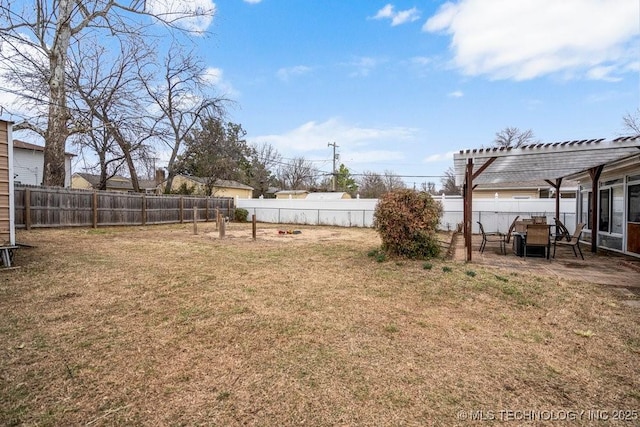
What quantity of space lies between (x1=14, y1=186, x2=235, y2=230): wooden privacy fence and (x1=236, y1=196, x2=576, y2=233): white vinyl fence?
4163 mm

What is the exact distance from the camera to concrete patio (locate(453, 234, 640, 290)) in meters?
5.31

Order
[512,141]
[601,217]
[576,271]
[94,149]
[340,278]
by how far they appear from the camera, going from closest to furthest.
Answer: [340,278] < [576,271] < [601,217] < [94,149] < [512,141]

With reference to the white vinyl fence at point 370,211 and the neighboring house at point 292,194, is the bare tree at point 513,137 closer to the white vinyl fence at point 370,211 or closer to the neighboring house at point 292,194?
the white vinyl fence at point 370,211

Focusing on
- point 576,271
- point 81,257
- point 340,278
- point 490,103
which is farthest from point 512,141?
point 81,257

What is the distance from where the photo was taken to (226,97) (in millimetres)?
22375

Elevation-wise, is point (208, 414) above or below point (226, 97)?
below

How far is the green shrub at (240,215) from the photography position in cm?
2089

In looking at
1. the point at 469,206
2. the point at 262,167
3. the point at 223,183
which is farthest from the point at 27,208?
the point at 262,167

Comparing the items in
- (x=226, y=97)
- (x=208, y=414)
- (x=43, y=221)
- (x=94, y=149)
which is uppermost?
(x=226, y=97)

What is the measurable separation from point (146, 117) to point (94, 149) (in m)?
8.38

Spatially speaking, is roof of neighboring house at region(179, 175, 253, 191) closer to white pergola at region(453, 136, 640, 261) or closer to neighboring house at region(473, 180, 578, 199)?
neighboring house at region(473, 180, 578, 199)

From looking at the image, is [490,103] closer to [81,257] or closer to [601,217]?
[601,217]

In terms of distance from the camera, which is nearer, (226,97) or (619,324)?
(619,324)

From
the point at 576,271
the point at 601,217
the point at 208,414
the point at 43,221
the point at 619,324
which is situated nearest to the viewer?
the point at 208,414
